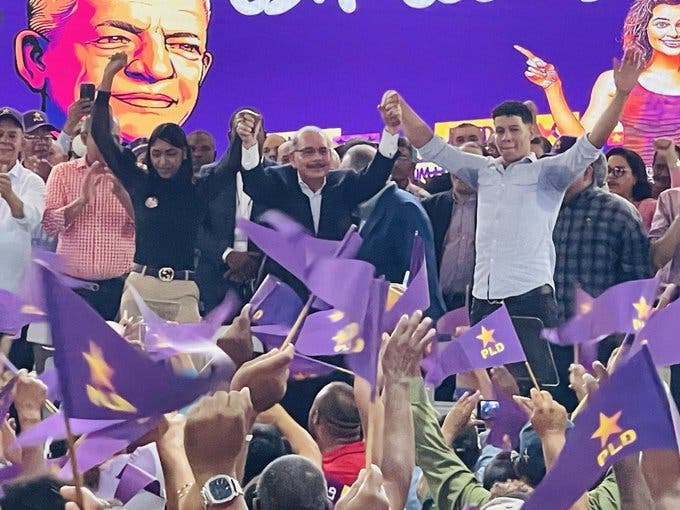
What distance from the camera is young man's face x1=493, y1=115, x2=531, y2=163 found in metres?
5.77

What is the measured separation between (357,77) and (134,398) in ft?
14.9

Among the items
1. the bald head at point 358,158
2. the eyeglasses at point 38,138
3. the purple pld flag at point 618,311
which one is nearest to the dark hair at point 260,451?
the purple pld flag at point 618,311

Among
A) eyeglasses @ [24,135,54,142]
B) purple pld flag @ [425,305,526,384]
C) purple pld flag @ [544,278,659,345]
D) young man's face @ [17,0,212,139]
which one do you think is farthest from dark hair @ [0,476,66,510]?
young man's face @ [17,0,212,139]

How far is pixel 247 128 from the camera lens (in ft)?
20.1

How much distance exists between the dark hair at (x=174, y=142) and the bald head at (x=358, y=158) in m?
0.68

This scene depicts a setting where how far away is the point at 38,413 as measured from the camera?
3.26 metres

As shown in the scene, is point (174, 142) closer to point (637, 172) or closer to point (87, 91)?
point (87, 91)

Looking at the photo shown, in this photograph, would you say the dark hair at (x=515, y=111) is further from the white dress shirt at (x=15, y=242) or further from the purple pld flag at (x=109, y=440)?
the purple pld flag at (x=109, y=440)

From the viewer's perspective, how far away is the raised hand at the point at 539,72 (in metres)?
6.55

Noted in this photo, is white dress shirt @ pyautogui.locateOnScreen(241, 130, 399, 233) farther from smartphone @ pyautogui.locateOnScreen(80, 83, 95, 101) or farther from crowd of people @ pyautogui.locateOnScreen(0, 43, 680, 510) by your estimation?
smartphone @ pyautogui.locateOnScreen(80, 83, 95, 101)

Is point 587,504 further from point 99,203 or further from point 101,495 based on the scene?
point 99,203

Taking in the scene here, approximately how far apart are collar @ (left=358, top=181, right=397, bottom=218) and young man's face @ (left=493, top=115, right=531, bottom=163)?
1.79 ft

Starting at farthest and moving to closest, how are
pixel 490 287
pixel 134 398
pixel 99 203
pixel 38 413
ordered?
1. pixel 99 203
2. pixel 490 287
3. pixel 38 413
4. pixel 134 398

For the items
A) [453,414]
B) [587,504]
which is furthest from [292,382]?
[587,504]
